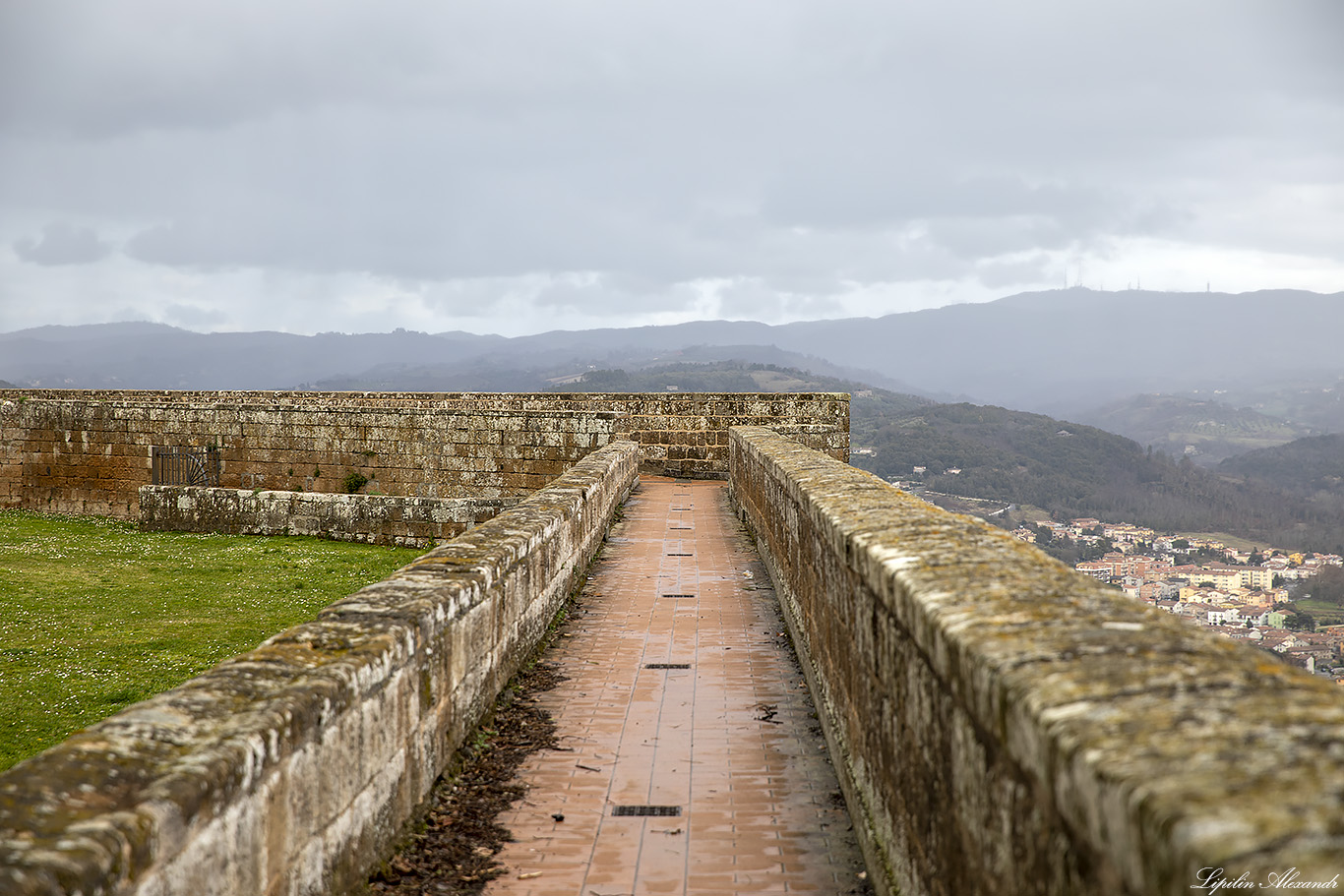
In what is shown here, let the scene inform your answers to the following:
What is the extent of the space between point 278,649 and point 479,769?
149cm

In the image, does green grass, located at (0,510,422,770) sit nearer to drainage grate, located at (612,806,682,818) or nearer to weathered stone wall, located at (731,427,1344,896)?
drainage grate, located at (612,806,682,818)

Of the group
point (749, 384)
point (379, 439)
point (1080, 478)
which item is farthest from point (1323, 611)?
point (749, 384)

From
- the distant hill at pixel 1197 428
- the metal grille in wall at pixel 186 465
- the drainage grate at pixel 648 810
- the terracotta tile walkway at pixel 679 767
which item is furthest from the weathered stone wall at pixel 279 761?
the distant hill at pixel 1197 428

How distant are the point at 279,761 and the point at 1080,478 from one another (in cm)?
8103

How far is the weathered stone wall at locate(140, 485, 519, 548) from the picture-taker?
41.1 ft

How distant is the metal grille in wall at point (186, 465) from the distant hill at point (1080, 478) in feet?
167

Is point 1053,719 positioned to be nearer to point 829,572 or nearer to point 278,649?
point 278,649

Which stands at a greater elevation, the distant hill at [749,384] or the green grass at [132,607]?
the distant hill at [749,384]

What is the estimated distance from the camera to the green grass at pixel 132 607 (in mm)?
5656

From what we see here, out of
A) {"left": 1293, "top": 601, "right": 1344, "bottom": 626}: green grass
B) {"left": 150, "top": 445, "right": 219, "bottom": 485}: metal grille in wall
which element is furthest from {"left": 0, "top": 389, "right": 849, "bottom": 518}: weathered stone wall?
{"left": 1293, "top": 601, "right": 1344, "bottom": 626}: green grass

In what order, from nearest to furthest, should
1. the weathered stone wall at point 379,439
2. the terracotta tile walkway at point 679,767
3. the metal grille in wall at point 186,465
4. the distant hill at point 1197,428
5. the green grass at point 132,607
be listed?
the terracotta tile walkway at point 679,767
the green grass at point 132,607
the weathered stone wall at point 379,439
the metal grille in wall at point 186,465
the distant hill at point 1197,428

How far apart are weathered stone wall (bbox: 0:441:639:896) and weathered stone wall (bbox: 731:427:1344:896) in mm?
1631

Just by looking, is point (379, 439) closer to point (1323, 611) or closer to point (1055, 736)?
point (1055, 736)

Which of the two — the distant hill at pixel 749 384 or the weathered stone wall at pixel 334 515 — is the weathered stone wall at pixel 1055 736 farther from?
the distant hill at pixel 749 384
